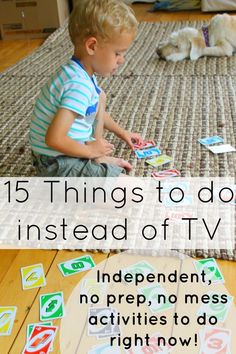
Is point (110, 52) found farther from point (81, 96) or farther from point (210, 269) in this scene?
point (210, 269)

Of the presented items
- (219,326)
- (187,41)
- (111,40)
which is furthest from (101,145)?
(187,41)

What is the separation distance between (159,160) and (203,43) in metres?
1.34

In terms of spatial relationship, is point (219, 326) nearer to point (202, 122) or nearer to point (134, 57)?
point (202, 122)

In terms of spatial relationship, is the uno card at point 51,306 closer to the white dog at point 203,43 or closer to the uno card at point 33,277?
the uno card at point 33,277

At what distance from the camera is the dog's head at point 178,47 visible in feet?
8.61

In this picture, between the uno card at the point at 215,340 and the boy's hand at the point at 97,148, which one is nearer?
the uno card at the point at 215,340

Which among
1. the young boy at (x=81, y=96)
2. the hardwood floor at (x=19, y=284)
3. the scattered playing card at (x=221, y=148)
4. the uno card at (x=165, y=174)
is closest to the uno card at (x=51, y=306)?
the hardwood floor at (x=19, y=284)

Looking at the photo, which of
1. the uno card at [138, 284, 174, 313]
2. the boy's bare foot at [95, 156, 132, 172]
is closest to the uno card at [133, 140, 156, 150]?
the boy's bare foot at [95, 156, 132, 172]

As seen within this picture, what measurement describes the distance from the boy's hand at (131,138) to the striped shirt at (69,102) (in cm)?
23

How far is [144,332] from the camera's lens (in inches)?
38.5

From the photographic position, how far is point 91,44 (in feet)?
4.19

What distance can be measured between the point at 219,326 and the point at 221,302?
0.07m

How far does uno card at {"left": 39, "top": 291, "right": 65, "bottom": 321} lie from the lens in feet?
3.36

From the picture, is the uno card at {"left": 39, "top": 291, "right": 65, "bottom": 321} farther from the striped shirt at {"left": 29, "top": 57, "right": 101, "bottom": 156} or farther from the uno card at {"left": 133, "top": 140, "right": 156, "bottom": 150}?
the uno card at {"left": 133, "top": 140, "right": 156, "bottom": 150}
